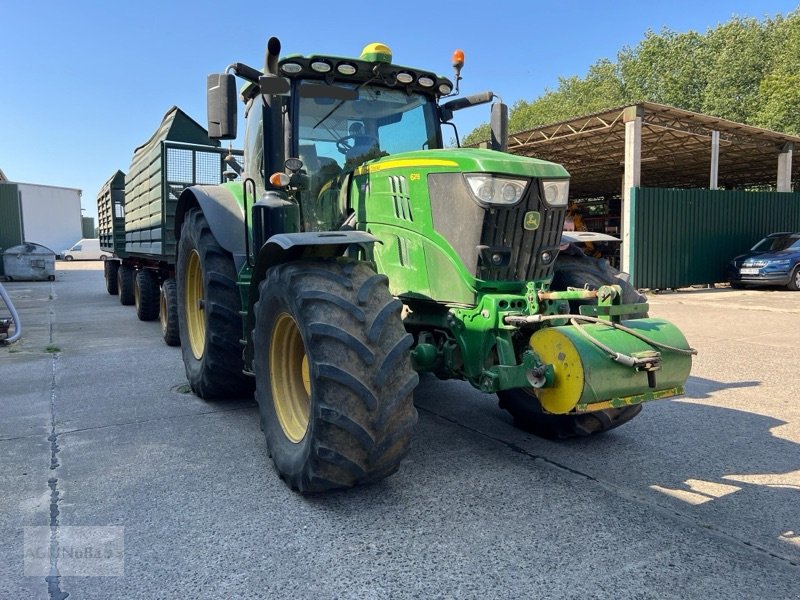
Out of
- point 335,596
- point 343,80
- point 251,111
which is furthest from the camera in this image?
point 251,111

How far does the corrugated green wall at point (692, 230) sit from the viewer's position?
15000mm

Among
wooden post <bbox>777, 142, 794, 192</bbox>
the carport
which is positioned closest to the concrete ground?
the carport

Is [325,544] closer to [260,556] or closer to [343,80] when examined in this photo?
[260,556]

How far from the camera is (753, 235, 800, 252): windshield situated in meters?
15.9

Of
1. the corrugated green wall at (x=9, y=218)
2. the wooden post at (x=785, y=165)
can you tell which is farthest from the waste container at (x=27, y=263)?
the wooden post at (x=785, y=165)

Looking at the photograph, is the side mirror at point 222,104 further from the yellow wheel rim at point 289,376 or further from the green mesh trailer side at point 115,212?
the green mesh trailer side at point 115,212

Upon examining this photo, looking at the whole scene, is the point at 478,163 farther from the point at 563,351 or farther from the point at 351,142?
the point at 351,142

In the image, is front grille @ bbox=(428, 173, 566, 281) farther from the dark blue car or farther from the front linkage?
the dark blue car

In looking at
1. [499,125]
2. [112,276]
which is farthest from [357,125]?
[112,276]

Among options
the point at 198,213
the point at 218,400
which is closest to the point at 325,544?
the point at 218,400

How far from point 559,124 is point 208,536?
16.5m

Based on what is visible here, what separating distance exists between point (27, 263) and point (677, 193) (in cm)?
2056

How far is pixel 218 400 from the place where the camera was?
5176mm

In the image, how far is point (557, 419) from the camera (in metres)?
4.05
